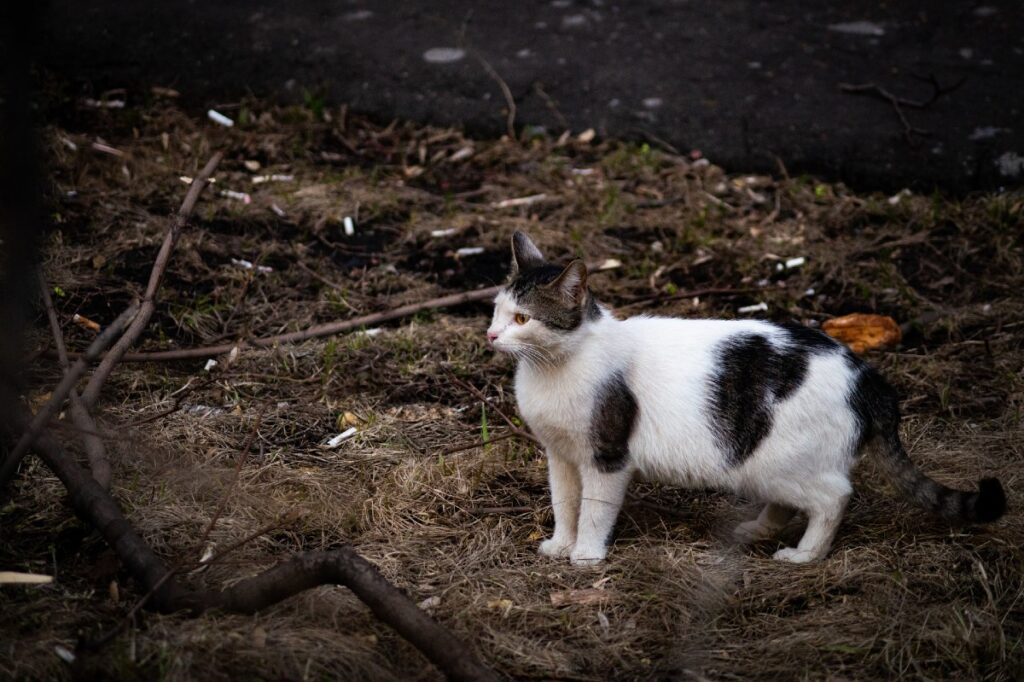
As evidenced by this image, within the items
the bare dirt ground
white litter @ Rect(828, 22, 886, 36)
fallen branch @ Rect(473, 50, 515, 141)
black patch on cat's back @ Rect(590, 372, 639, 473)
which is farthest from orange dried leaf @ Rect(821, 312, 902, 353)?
fallen branch @ Rect(473, 50, 515, 141)

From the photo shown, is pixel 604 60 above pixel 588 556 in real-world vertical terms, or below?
above

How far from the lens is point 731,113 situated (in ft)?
20.9

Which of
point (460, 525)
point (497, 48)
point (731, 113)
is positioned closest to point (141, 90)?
point (497, 48)

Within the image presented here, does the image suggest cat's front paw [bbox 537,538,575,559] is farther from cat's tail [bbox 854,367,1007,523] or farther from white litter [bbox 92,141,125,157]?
white litter [bbox 92,141,125,157]

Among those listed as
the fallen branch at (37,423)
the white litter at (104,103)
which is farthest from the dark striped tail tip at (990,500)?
the white litter at (104,103)

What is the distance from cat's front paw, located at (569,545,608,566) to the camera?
3152mm

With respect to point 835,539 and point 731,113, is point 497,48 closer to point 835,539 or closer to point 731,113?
point 731,113

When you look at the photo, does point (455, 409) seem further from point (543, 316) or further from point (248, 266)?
point (248, 266)

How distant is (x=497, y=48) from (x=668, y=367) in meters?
4.21

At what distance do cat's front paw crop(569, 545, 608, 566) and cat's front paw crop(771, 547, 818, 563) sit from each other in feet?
1.89

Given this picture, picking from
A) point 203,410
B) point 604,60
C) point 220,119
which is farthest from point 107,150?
point 604,60

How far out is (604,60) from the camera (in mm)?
6656

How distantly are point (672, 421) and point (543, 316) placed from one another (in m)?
0.55

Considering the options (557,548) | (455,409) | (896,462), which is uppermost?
(896,462)
